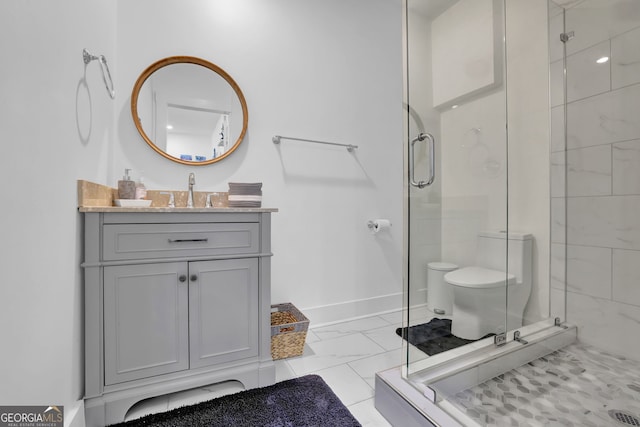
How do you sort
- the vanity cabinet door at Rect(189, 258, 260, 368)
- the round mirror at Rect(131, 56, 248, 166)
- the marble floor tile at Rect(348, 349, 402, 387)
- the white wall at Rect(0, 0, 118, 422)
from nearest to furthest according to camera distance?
the white wall at Rect(0, 0, 118, 422), the vanity cabinet door at Rect(189, 258, 260, 368), the marble floor tile at Rect(348, 349, 402, 387), the round mirror at Rect(131, 56, 248, 166)

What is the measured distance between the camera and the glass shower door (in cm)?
135

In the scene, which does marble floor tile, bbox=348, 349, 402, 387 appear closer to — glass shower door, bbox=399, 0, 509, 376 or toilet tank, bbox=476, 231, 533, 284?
glass shower door, bbox=399, 0, 509, 376

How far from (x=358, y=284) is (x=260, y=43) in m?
1.91

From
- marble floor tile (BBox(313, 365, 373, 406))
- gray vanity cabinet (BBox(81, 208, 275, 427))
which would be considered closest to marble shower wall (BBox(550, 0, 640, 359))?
marble floor tile (BBox(313, 365, 373, 406))

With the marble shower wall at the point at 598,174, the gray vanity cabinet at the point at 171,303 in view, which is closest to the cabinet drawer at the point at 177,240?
the gray vanity cabinet at the point at 171,303

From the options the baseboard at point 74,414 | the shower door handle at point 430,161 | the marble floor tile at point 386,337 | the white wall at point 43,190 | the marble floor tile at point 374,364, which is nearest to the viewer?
the white wall at point 43,190

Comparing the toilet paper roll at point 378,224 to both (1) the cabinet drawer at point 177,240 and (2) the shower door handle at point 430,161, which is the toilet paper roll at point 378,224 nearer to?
(2) the shower door handle at point 430,161

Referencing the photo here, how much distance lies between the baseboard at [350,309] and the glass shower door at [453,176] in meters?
0.90

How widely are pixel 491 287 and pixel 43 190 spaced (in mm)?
1925

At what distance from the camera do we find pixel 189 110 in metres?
1.74

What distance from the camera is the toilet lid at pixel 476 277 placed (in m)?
1.43

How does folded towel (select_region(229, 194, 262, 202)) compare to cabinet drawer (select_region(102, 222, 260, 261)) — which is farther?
folded towel (select_region(229, 194, 262, 202))

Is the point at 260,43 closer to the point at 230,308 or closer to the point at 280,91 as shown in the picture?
the point at 280,91

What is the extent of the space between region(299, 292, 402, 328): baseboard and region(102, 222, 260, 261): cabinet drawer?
93 centimetres
